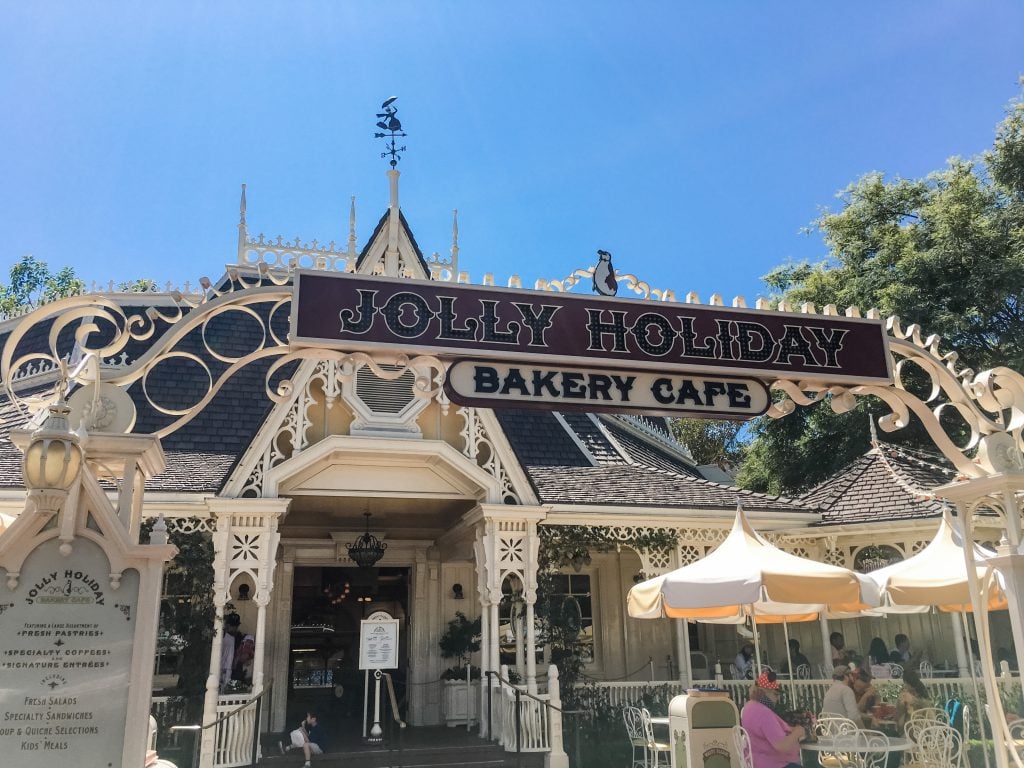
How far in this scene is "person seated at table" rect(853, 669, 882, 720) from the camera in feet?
29.0

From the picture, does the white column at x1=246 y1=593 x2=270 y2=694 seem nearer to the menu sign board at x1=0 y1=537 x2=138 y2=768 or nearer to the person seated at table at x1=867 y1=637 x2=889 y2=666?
the menu sign board at x1=0 y1=537 x2=138 y2=768

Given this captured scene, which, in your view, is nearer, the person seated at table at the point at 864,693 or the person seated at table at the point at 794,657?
the person seated at table at the point at 864,693

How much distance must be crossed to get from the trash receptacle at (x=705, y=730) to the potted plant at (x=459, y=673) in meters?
5.70

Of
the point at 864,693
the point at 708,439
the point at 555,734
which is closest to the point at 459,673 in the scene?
the point at 555,734

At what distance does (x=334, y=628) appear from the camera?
48.2 feet

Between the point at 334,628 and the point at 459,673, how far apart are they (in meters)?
2.54

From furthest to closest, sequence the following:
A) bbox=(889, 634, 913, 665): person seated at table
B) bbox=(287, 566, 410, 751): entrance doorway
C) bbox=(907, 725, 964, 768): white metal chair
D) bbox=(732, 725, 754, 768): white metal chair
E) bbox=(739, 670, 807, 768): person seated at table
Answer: bbox=(287, 566, 410, 751): entrance doorway → bbox=(889, 634, 913, 665): person seated at table → bbox=(907, 725, 964, 768): white metal chair → bbox=(732, 725, 754, 768): white metal chair → bbox=(739, 670, 807, 768): person seated at table

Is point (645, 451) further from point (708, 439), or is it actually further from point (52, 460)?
point (708, 439)

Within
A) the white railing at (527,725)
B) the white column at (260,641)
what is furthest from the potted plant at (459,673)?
the white column at (260,641)

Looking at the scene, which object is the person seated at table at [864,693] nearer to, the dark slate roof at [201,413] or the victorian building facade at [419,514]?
the victorian building facade at [419,514]

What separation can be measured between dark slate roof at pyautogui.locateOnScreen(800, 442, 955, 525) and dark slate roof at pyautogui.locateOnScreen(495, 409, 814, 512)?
0.57m

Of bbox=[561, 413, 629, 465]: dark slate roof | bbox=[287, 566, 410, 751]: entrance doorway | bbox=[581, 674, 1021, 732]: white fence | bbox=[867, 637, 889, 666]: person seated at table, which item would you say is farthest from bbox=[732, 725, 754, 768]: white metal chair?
bbox=[561, 413, 629, 465]: dark slate roof

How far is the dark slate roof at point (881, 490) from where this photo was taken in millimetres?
13242

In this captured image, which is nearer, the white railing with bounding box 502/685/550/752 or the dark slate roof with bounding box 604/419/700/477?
the white railing with bounding box 502/685/550/752
